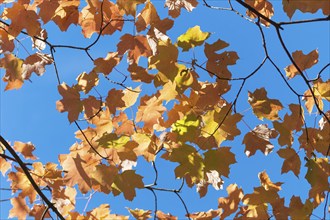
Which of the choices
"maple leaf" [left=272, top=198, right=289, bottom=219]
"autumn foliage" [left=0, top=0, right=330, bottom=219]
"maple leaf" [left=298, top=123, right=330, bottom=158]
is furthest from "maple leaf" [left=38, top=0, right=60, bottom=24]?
"maple leaf" [left=272, top=198, right=289, bottom=219]

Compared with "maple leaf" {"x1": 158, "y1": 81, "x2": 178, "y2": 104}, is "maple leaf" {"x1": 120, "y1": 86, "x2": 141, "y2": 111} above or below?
above

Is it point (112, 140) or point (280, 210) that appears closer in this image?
point (112, 140)

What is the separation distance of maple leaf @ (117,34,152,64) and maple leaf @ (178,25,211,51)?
0.93 ft

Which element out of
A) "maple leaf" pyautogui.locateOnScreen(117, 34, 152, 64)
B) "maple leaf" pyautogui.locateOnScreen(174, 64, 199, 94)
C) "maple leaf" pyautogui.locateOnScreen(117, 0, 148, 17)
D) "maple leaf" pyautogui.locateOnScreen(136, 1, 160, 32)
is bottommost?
"maple leaf" pyautogui.locateOnScreen(174, 64, 199, 94)

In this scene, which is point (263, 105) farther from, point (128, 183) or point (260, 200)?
point (128, 183)

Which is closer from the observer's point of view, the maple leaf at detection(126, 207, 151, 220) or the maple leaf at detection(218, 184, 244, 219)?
the maple leaf at detection(126, 207, 151, 220)

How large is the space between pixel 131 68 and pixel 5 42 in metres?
0.85

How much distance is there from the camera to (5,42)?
111 inches

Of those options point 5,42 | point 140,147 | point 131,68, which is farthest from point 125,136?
point 5,42

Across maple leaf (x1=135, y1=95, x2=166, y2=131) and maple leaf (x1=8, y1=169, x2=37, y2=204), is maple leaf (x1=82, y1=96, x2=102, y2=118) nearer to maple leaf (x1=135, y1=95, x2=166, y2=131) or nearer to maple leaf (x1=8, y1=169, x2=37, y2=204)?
maple leaf (x1=135, y1=95, x2=166, y2=131)

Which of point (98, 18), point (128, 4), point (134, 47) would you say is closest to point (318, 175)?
point (134, 47)

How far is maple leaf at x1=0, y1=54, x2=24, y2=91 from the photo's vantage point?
102 inches

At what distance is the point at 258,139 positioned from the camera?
96.4 inches

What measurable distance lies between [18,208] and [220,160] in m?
1.38
